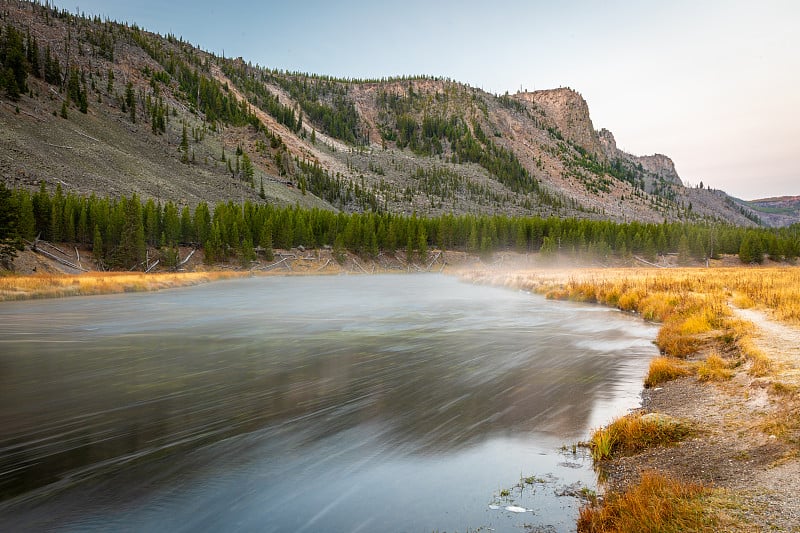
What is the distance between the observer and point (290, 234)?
9231 centimetres

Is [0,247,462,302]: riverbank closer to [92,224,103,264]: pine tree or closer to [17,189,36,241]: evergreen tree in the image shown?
[92,224,103,264]: pine tree

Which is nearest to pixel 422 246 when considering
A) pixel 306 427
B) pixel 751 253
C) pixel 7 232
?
pixel 751 253

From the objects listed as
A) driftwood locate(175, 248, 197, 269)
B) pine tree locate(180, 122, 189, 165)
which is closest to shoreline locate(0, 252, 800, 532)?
driftwood locate(175, 248, 197, 269)

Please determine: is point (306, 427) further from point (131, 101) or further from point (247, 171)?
point (131, 101)

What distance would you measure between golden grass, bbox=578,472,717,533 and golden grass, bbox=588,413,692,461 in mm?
1729

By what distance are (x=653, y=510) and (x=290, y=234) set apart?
9051 centimetres

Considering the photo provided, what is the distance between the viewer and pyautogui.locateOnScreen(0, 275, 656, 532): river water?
20.9 ft

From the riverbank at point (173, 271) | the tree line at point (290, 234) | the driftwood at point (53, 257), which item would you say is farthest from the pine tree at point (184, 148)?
the driftwood at point (53, 257)

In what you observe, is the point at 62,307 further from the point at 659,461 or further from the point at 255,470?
the point at 659,461

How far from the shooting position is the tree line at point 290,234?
6562 centimetres

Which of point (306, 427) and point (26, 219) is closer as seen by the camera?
point (306, 427)

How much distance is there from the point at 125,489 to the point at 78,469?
1.29 meters

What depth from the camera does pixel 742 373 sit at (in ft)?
36.5

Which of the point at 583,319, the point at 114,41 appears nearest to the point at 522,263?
the point at 583,319
